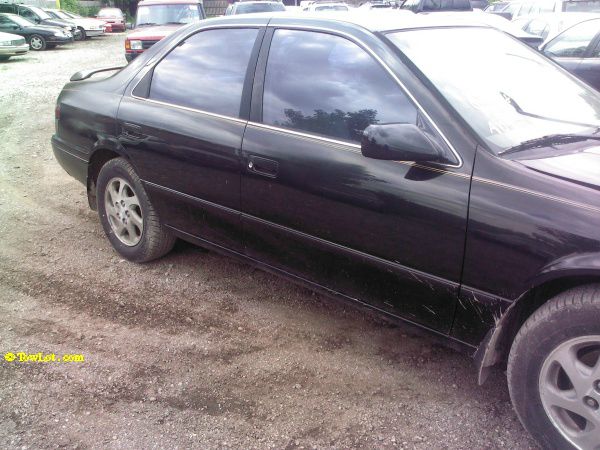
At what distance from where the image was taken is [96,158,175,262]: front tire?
12.6 feet

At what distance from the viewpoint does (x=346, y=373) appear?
9.49 feet

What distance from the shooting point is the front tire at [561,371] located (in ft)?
6.81

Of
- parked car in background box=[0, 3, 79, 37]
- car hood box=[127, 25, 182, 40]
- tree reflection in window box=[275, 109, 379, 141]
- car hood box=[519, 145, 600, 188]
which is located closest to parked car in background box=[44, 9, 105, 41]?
parked car in background box=[0, 3, 79, 37]

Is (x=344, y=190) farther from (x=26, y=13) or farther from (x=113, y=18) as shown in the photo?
(x=113, y=18)

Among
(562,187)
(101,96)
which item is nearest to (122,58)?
(101,96)

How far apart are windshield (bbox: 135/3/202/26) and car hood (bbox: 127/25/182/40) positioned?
320mm

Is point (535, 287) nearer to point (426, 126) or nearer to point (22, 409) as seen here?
point (426, 126)

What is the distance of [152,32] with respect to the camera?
11.5 meters

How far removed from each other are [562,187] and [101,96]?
3103 mm

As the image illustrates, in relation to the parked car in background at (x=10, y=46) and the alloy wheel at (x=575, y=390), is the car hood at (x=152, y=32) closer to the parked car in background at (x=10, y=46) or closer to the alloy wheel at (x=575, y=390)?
the parked car in background at (x=10, y=46)

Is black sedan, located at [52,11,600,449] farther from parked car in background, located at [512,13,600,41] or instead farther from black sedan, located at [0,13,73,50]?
black sedan, located at [0,13,73,50]

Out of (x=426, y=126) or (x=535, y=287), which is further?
(x=426, y=126)

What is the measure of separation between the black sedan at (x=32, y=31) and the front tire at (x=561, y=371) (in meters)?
23.3

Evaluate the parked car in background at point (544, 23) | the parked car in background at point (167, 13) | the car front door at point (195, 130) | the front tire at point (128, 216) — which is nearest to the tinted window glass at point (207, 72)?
the car front door at point (195, 130)
